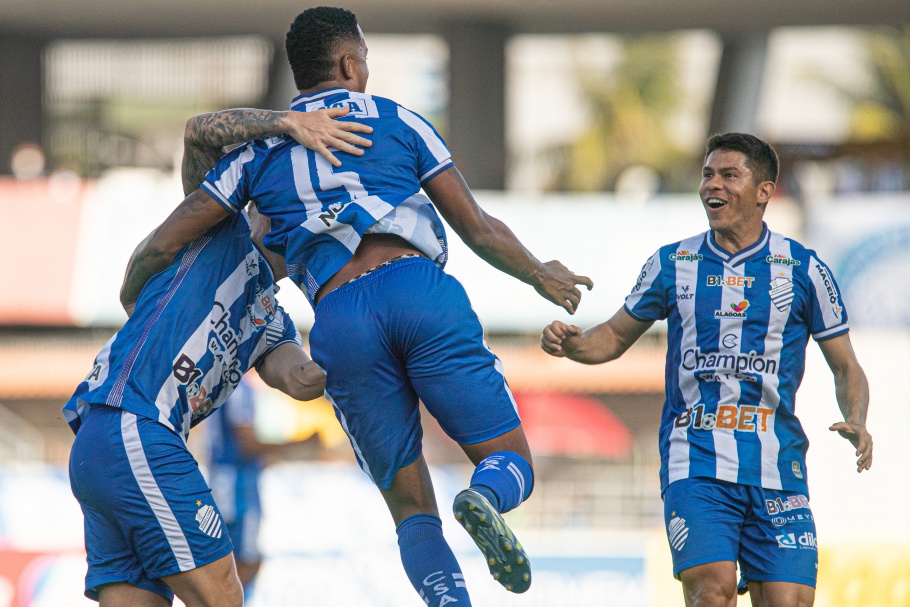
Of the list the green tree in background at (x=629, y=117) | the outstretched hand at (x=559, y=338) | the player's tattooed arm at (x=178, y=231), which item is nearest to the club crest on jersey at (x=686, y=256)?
the outstretched hand at (x=559, y=338)

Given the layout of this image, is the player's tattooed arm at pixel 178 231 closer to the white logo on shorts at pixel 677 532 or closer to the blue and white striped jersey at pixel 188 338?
the blue and white striped jersey at pixel 188 338

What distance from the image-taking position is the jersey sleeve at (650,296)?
4.93 meters

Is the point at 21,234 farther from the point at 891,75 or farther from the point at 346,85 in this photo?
the point at 891,75

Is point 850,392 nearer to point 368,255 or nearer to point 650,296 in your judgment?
point 650,296

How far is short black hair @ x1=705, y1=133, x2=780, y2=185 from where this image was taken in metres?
4.84

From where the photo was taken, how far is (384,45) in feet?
105

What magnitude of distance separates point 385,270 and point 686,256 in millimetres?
1497

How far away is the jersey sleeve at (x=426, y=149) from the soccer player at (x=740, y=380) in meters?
0.98

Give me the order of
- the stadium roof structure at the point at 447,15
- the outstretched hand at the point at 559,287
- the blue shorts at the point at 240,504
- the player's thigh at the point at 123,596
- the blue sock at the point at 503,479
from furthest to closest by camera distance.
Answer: the stadium roof structure at the point at 447,15 < the blue shorts at the point at 240,504 < the outstretched hand at the point at 559,287 < the player's thigh at the point at 123,596 < the blue sock at the point at 503,479

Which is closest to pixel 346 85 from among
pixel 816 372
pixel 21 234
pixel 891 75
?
pixel 816 372

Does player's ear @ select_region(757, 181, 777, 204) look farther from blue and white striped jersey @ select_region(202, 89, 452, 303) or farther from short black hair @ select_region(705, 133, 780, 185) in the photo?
blue and white striped jersey @ select_region(202, 89, 452, 303)

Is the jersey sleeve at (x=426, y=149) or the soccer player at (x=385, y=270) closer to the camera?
the soccer player at (x=385, y=270)

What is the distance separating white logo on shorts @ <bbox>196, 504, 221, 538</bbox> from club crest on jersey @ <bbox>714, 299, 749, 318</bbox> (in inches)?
84.5

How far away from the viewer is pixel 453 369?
4.00m
